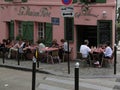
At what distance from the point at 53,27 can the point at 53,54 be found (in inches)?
87.2

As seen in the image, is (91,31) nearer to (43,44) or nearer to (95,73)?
(43,44)

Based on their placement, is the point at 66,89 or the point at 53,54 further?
the point at 53,54

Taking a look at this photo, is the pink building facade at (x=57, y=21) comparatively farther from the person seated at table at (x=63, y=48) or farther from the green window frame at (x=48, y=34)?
the person seated at table at (x=63, y=48)

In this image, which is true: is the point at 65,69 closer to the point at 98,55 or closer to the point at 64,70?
the point at 64,70

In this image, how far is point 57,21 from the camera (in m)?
22.5

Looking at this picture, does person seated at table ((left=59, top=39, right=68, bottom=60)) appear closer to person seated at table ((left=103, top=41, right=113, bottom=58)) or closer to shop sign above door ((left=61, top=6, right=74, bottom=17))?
person seated at table ((left=103, top=41, right=113, bottom=58))

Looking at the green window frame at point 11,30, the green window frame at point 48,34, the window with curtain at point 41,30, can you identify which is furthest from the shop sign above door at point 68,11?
the green window frame at point 11,30

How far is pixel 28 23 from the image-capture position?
78.7 feet

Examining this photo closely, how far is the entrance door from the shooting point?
21859mm

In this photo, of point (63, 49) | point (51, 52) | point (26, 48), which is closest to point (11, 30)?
point (26, 48)

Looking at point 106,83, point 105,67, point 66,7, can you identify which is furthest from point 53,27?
point 106,83

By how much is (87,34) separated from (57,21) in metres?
1.70

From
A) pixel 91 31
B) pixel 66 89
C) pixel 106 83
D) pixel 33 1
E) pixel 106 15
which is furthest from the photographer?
pixel 33 1

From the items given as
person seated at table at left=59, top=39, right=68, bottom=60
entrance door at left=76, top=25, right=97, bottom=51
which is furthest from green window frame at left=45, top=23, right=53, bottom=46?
entrance door at left=76, top=25, right=97, bottom=51
